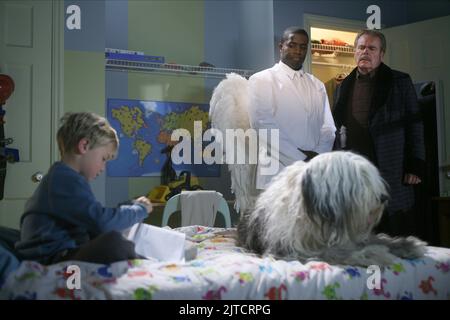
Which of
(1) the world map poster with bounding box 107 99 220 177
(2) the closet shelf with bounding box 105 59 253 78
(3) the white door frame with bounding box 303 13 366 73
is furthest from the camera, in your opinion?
(3) the white door frame with bounding box 303 13 366 73

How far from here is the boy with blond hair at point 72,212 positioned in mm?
1184

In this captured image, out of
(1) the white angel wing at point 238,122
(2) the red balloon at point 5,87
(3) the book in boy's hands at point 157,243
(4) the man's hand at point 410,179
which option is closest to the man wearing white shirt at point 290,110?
(1) the white angel wing at point 238,122

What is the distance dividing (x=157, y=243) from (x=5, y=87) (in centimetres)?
137

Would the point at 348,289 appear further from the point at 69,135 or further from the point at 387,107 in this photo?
the point at 387,107

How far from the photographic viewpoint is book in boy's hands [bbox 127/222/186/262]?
1.25 m

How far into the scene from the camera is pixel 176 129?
338cm

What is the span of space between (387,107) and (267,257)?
0.98 meters

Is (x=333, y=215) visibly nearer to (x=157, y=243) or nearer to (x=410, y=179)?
(x=157, y=243)

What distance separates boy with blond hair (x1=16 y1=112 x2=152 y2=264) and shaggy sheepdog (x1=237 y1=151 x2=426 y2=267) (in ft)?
1.31

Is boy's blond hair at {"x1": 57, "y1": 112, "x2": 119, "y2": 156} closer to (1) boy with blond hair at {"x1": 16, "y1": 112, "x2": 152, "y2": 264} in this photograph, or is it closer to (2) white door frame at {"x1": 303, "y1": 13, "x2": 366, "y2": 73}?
(1) boy with blond hair at {"x1": 16, "y1": 112, "x2": 152, "y2": 264}

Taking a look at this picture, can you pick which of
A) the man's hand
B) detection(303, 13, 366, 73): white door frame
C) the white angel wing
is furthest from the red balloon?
detection(303, 13, 366, 73): white door frame

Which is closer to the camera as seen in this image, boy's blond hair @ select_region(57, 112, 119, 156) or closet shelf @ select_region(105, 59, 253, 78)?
boy's blond hair @ select_region(57, 112, 119, 156)

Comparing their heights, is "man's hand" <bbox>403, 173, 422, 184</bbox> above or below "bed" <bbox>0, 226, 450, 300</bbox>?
→ above
